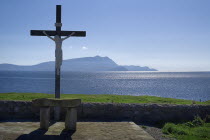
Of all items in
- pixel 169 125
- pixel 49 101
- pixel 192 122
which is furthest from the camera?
pixel 192 122

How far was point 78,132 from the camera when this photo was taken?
7.96 metres

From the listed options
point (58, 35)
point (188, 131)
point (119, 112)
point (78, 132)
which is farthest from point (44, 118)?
point (188, 131)

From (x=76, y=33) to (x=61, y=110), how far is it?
3361 millimetres

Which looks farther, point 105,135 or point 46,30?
point 46,30

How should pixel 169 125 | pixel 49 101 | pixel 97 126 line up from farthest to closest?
pixel 169 125
pixel 97 126
pixel 49 101

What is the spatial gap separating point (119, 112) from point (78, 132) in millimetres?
3154

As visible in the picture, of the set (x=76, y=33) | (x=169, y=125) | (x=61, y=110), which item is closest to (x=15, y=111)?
(x=61, y=110)

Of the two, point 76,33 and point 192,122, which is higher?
point 76,33

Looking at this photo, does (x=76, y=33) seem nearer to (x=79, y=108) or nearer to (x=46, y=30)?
(x=46, y=30)

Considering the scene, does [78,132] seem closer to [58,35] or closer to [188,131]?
[188,131]

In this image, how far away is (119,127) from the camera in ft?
28.8

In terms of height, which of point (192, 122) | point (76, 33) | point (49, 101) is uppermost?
Answer: point (76, 33)

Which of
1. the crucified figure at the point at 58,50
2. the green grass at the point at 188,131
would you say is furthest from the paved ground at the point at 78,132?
the crucified figure at the point at 58,50

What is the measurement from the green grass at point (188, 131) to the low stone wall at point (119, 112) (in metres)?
0.72
